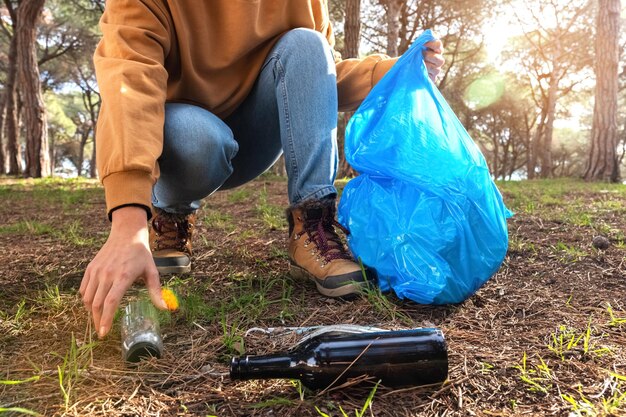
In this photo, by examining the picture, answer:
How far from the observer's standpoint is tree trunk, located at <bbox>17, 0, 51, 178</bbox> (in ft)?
27.3

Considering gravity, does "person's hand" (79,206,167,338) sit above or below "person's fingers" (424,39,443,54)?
below

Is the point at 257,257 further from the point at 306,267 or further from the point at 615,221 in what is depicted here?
the point at 615,221

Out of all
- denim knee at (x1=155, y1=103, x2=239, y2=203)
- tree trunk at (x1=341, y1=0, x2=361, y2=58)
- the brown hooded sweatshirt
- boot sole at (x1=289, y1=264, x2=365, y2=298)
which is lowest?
boot sole at (x1=289, y1=264, x2=365, y2=298)

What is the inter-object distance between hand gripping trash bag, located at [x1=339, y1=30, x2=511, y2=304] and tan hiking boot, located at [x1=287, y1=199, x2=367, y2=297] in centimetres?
8

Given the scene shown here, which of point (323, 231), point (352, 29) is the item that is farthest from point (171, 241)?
point (352, 29)

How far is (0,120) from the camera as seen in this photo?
1287 centimetres

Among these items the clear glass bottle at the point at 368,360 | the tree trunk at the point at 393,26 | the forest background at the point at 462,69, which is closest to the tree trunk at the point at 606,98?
the forest background at the point at 462,69

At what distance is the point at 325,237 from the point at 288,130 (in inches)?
15.7

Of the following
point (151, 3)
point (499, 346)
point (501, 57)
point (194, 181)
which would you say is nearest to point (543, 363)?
point (499, 346)

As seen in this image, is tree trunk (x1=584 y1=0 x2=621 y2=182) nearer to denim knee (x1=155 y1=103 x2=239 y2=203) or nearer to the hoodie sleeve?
denim knee (x1=155 y1=103 x2=239 y2=203)

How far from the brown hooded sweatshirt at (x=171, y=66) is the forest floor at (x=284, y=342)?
40 centimetres

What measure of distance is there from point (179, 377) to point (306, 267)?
655mm

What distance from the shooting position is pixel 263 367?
89cm

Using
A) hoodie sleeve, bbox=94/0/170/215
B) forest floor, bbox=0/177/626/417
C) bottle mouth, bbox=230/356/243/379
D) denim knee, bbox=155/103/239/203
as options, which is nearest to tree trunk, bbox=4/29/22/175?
forest floor, bbox=0/177/626/417
